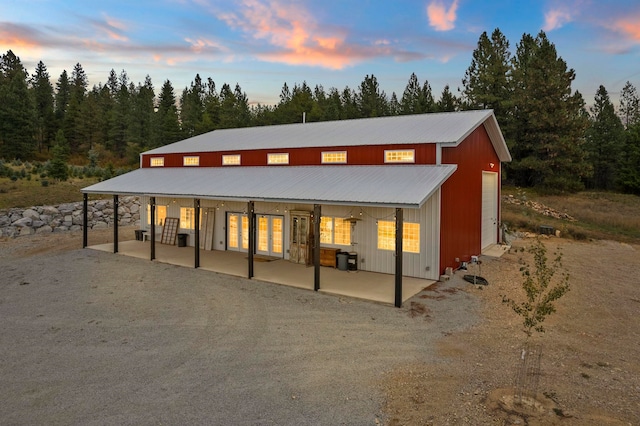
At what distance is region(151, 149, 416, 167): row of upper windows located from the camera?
1523 centimetres

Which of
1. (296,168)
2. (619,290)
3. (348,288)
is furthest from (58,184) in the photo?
(619,290)

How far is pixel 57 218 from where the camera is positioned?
84.8ft

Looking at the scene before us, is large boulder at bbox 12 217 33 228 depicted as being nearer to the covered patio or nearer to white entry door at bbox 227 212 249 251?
the covered patio

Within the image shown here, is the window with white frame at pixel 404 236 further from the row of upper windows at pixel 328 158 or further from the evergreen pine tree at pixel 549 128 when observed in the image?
the evergreen pine tree at pixel 549 128

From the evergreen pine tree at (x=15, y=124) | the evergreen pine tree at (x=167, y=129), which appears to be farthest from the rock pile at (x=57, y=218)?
the evergreen pine tree at (x=15, y=124)

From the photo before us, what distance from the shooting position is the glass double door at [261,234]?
57.0 ft

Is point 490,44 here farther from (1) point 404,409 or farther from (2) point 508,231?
(1) point 404,409

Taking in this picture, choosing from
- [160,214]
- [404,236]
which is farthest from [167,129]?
[404,236]

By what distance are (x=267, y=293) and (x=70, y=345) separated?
5319 millimetres

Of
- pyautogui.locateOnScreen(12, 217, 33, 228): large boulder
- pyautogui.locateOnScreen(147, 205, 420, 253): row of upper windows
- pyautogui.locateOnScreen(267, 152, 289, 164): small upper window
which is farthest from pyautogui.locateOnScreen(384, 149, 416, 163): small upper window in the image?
pyautogui.locateOnScreen(12, 217, 33, 228): large boulder

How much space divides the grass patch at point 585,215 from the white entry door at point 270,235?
1624cm

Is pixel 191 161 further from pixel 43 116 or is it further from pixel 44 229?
pixel 43 116

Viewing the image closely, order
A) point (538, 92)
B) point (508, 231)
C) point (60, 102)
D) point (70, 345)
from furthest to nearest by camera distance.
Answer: point (60, 102) < point (538, 92) < point (508, 231) < point (70, 345)

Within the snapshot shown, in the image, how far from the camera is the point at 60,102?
8206 cm
